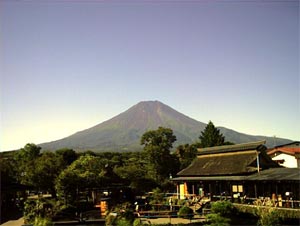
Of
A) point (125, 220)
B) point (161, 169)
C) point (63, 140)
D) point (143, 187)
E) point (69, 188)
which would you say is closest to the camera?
point (125, 220)

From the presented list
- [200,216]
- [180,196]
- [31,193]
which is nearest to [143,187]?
[180,196]

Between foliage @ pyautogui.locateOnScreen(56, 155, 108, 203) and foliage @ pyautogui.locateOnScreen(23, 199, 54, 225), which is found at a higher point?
foliage @ pyautogui.locateOnScreen(56, 155, 108, 203)

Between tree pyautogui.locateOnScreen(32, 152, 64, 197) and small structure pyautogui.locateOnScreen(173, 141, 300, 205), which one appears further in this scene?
tree pyautogui.locateOnScreen(32, 152, 64, 197)

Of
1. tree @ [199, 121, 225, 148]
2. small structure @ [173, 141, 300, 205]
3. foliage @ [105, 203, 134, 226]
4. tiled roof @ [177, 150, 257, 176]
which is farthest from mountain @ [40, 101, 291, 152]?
foliage @ [105, 203, 134, 226]

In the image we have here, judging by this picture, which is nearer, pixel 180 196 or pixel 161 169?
pixel 180 196

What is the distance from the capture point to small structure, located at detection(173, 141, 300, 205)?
2050 centimetres

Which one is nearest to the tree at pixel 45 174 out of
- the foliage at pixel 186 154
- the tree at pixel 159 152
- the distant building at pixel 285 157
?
the tree at pixel 159 152

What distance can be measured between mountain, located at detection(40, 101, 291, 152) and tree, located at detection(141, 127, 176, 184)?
6855cm

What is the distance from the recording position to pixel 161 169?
124ft

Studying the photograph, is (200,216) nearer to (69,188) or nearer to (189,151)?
(69,188)

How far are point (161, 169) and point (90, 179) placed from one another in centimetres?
1195

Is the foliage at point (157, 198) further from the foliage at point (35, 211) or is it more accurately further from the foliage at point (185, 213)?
the foliage at point (35, 211)

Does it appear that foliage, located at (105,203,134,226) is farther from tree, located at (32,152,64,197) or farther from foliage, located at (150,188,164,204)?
tree, located at (32,152,64,197)

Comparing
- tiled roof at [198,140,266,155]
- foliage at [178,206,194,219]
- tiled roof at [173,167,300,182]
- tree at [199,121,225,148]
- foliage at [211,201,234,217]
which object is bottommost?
foliage at [178,206,194,219]
